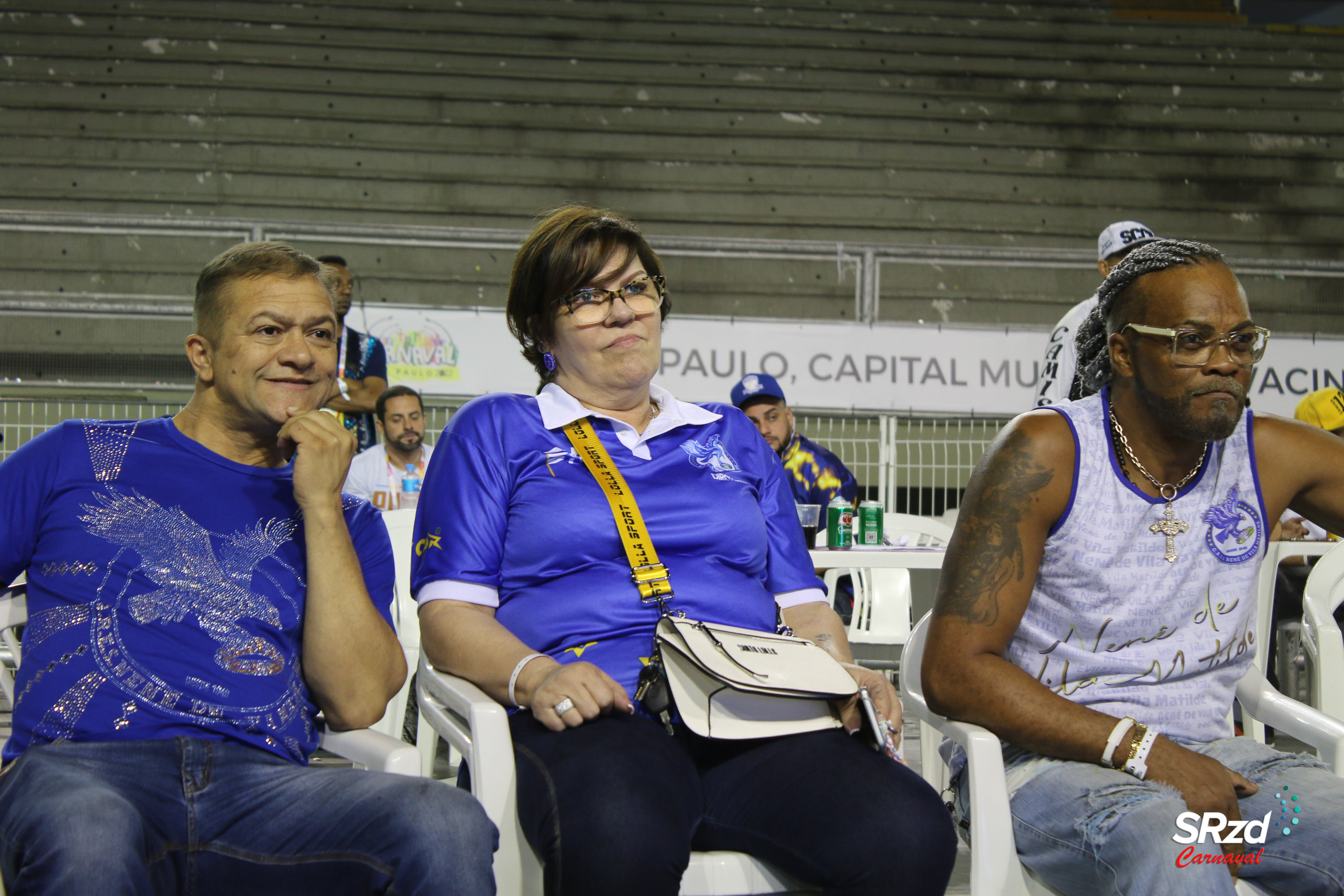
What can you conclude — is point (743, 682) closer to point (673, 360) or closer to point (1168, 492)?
point (1168, 492)

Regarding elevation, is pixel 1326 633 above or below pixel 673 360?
below

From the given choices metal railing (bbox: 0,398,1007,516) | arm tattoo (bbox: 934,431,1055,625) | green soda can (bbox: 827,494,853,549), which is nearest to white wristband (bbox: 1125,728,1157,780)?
arm tattoo (bbox: 934,431,1055,625)

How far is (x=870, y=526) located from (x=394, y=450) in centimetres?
257

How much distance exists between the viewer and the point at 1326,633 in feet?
8.01

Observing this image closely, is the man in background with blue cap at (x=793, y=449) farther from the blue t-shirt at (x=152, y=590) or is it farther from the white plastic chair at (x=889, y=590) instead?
the blue t-shirt at (x=152, y=590)

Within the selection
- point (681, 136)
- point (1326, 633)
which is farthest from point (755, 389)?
point (681, 136)

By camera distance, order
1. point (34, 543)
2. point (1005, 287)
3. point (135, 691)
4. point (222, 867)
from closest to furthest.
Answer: point (222, 867), point (135, 691), point (34, 543), point (1005, 287)

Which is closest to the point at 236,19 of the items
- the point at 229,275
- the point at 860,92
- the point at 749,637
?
the point at 860,92

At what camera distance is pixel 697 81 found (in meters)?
9.60

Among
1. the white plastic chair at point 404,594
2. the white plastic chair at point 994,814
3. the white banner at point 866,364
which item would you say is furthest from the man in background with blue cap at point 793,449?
the white plastic chair at point 994,814

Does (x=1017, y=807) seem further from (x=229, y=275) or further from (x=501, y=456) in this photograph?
(x=229, y=275)

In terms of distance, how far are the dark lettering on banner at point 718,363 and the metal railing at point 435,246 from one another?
80 cm

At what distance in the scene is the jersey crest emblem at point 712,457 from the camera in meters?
1.97

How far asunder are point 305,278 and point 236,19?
9014 millimetres
